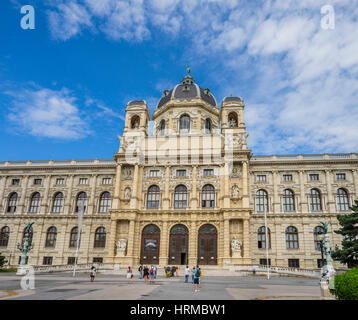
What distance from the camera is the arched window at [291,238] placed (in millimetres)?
44469

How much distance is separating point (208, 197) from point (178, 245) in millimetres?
8474

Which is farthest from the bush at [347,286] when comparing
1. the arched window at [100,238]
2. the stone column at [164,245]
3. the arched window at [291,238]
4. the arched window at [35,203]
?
the arched window at [35,203]

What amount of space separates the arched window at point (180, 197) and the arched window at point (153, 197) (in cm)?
290

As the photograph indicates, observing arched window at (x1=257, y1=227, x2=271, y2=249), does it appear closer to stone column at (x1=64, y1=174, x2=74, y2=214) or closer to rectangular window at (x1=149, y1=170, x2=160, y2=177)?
rectangular window at (x1=149, y1=170, x2=160, y2=177)

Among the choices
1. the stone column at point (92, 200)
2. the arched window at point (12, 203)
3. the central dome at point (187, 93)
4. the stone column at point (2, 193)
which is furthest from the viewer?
the central dome at point (187, 93)

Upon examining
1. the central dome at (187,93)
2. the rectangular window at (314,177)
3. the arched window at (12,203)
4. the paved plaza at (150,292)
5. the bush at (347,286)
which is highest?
the central dome at (187,93)

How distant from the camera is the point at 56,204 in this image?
5178 cm

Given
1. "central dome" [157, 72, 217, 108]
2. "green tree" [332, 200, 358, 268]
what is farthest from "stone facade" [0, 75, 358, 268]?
"green tree" [332, 200, 358, 268]

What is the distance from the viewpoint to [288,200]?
4678 cm

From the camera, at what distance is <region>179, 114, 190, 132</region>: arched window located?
177 feet

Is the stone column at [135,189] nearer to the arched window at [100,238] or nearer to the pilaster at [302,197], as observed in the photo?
the arched window at [100,238]

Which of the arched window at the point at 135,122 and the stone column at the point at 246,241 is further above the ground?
the arched window at the point at 135,122

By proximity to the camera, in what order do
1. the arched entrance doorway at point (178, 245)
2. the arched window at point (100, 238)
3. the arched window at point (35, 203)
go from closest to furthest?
the arched entrance doorway at point (178, 245)
the arched window at point (100, 238)
the arched window at point (35, 203)

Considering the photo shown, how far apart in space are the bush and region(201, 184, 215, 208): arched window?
3251cm
